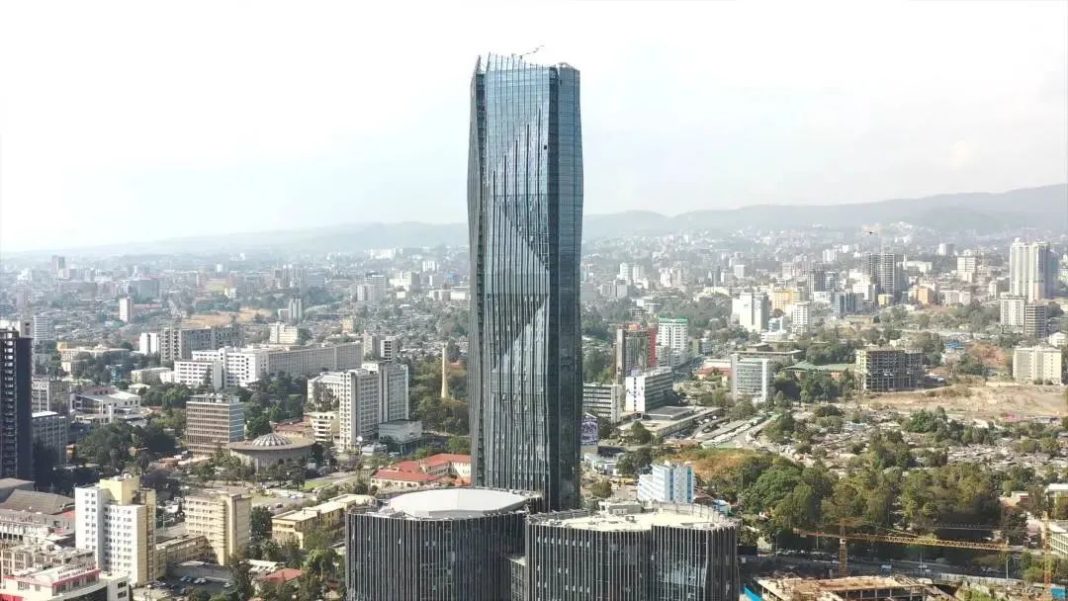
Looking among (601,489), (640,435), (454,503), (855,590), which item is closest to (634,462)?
(601,489)

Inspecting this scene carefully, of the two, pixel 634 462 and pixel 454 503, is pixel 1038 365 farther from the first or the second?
pixel 454 503

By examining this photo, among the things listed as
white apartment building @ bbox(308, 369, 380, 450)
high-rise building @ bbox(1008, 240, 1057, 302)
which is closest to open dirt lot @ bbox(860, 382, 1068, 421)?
high-rise building @ bbox(1008, 240, 1057, 302)

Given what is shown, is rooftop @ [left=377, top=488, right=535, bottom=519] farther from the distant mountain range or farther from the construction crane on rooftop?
the distant mountain range

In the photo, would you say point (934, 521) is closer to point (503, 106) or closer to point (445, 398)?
point (503, 106)

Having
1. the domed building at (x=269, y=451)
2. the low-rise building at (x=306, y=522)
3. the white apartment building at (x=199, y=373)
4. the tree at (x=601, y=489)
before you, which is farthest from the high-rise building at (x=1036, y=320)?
the low-rise building at (x=306, y=522)

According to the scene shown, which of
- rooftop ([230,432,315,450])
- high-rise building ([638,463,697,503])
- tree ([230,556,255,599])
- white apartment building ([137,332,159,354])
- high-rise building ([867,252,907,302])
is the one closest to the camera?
tree ([230,556,255,599])

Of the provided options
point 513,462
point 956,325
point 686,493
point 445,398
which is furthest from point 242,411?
point 956,325

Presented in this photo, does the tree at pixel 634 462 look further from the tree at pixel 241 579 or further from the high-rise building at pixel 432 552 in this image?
the high-rise building at pixel 432 552
